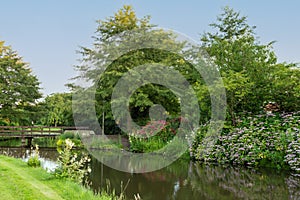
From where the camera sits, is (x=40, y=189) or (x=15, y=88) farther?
(x=15, y=88)

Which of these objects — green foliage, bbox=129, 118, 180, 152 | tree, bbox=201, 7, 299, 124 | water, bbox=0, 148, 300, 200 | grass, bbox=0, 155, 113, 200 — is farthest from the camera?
green foliage, bbox=129, 118, 180, 152

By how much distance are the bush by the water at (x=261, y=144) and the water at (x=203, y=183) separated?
0.57 meters

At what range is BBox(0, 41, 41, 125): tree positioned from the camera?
786 inches

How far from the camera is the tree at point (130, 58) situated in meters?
15.1

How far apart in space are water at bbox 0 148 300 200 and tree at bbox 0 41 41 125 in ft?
45.1

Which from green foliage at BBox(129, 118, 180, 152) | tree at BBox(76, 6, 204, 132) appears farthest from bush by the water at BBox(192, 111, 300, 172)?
tree at BBox(76, 6, 204, 132)

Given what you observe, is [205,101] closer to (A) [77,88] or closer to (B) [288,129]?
(B) [288,129]

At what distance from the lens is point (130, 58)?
605 inches

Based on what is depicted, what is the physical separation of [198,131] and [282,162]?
3.35 m

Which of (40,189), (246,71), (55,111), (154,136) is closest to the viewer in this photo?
(40,189)

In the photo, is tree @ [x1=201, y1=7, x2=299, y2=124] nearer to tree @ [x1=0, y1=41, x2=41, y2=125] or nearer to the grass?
the grass

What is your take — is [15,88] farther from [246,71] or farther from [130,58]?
[246,71]

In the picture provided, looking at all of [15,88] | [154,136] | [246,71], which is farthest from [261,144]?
[15,88]

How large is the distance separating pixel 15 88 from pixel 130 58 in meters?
9.86
